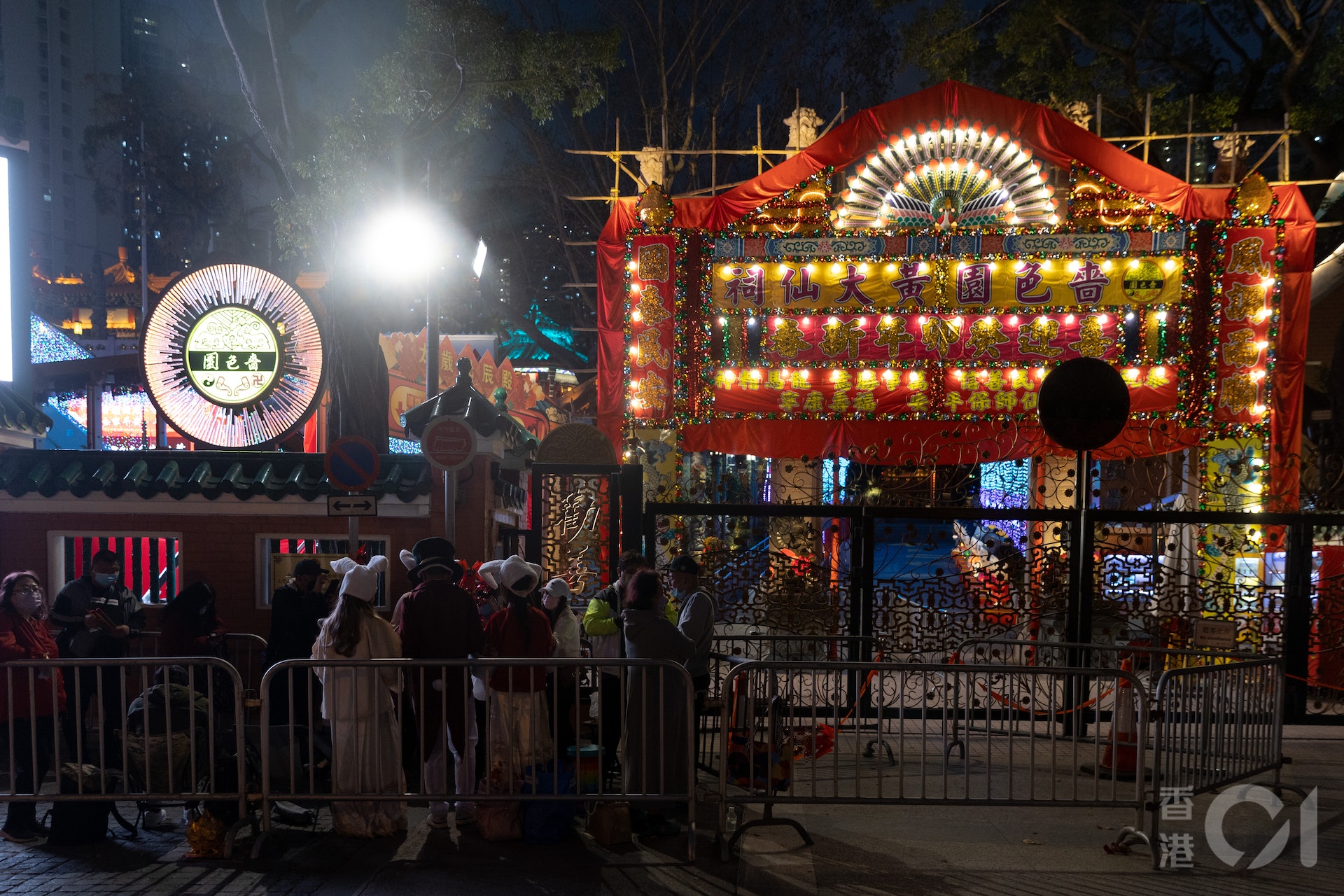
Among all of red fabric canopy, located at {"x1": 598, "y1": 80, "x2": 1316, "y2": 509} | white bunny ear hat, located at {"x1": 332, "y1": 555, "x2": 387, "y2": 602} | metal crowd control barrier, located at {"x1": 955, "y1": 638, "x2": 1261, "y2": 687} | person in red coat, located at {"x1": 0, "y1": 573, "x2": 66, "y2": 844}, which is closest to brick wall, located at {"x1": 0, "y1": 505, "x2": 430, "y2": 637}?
person in red coat, located at {"x1": 0, "y1": 573, "x2": 66, "y2": 844}

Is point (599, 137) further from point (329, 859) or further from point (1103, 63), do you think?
point (329, 859)

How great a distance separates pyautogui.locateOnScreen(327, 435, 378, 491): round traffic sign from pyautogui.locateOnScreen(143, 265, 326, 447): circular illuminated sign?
3163 mm

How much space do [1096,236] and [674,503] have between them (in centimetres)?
714

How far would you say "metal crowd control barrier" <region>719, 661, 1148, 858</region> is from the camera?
594 cm

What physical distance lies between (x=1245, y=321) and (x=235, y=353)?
1233cm

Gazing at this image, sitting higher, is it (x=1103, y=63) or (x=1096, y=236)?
(x=1103, y=63)

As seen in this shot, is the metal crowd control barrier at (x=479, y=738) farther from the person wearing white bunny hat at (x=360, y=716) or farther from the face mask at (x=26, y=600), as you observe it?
the face mask at (x=26, y=600)

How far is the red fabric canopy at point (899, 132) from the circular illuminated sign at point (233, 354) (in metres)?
4.13

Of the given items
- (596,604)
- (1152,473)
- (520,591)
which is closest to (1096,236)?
(1152,473)

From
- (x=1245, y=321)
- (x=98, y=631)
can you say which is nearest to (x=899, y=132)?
(x=1245, y=321)

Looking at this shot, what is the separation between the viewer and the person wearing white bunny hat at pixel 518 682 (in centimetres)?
615

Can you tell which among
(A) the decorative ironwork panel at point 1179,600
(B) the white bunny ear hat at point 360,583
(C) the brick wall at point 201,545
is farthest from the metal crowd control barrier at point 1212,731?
(C) the brick wall at point 201,545

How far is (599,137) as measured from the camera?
2402cm

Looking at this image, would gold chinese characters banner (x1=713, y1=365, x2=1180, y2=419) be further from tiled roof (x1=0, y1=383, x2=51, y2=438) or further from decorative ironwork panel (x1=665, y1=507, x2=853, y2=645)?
tiled roof (x1=0, y1=383, x2=51, y2=438)
